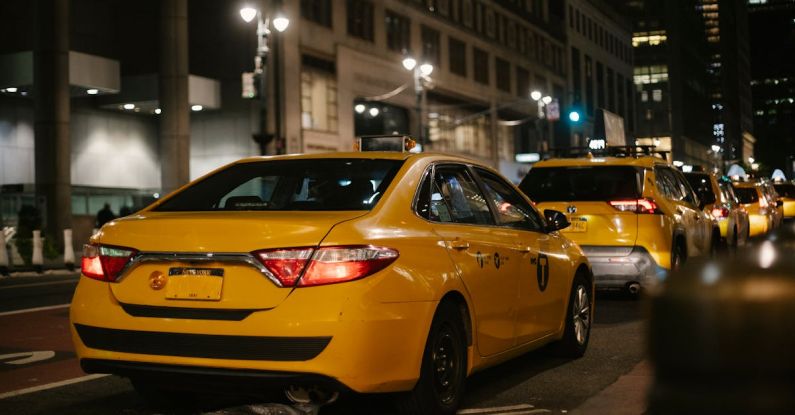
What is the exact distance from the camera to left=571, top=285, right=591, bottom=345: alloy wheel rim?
8157 mm

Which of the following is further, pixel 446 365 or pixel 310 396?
pixel 446 365

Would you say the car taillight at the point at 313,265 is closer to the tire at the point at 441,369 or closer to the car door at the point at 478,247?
the tire at the point at 441,369

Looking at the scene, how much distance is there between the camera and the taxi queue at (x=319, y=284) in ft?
16.4

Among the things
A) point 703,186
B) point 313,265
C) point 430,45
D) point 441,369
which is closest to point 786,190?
point 430,45

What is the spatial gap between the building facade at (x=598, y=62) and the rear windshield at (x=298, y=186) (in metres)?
73.1

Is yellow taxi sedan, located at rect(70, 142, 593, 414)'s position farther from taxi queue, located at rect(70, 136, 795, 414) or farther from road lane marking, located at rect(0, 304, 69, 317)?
road lane marking, located at rect(0, 304, 69, 317)

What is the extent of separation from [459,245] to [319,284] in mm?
1218

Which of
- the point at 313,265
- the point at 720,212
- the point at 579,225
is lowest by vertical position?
the point at 313,265

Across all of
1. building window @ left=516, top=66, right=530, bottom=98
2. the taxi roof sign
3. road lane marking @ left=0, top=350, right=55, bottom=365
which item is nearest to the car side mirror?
the taxi roof sign

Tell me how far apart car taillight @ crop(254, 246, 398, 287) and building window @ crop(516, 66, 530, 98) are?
216 feet

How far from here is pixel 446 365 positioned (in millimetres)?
5766

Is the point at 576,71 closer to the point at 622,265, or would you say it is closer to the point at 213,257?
the point at 622,265

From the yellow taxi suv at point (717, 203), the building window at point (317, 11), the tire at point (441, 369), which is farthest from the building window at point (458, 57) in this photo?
the tire at point (441, 369)

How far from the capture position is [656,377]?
2164 millimetres
